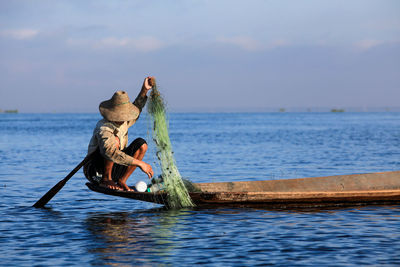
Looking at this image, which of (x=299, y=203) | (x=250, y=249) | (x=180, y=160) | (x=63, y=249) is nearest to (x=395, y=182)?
(x=299, y=203)

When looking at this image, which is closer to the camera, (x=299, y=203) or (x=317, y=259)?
(x=317, y=259)

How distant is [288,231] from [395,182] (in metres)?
4.22

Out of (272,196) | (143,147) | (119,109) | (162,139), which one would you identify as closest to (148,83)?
(119,109)

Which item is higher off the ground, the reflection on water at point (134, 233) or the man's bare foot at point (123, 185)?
the man's bare foot at point (123, 185)

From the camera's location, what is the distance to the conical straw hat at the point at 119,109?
9.64m

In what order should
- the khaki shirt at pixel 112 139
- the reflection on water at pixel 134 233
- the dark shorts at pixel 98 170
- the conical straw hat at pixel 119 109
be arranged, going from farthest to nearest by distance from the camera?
the dark shorts at pixel 98 170 < the conical straw hat at pixel 119 109 < the khaki shirt at pixel 112 139 < the reflection on water at pixel 134 233

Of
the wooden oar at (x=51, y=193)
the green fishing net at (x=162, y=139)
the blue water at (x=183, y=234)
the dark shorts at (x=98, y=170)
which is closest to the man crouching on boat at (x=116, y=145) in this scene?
the dark shorts at (x=98, y=170)

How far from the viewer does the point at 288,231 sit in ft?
28.2

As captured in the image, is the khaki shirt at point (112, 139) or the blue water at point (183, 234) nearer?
the blue water at point (183, 234)

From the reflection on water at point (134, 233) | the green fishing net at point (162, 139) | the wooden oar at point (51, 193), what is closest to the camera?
the reflection on water at point (134, 233)

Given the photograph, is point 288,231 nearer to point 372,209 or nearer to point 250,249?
point 250,249

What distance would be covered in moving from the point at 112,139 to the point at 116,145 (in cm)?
12

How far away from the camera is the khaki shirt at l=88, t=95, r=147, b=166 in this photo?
9.44 m

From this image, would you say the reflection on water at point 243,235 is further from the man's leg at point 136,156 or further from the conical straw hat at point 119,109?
the conical straw hat at point 119,109
